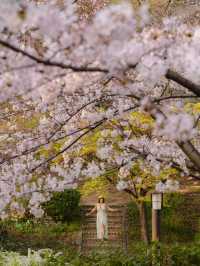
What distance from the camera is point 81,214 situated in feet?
52.8

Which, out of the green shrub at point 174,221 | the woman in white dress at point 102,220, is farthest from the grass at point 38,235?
the green shrub at point 174,221

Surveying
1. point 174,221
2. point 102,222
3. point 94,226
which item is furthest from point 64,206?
point 174,221

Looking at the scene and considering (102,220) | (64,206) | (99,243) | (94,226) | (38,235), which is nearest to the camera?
(102,220)

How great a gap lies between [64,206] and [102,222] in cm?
202

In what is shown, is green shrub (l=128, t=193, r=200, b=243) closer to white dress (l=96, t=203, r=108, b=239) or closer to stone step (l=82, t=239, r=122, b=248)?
stone step (l=82, t=239, r=122, b=248)

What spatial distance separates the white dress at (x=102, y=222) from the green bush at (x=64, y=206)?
66.6 inches

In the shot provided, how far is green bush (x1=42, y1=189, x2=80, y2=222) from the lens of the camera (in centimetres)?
1594

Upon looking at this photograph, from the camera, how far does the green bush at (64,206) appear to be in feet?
52.3

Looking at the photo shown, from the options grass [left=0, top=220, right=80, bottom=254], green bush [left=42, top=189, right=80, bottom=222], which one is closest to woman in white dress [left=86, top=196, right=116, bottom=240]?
grass [left=0, top=220, right=80, bottom=254]

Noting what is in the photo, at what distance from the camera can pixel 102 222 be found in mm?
14258

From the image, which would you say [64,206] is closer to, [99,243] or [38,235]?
[38,235]

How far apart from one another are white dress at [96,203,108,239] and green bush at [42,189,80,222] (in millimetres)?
1692

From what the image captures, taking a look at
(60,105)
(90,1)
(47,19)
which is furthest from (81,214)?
(47,19)

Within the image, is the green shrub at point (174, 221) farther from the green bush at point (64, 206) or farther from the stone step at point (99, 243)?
the green bush at point (64, 206)
